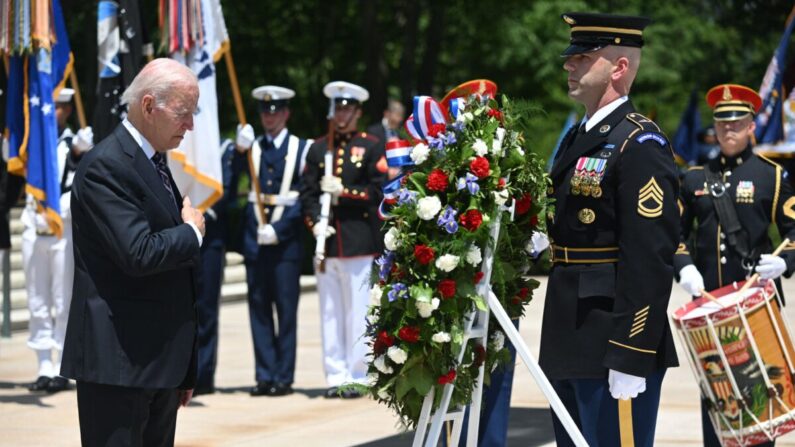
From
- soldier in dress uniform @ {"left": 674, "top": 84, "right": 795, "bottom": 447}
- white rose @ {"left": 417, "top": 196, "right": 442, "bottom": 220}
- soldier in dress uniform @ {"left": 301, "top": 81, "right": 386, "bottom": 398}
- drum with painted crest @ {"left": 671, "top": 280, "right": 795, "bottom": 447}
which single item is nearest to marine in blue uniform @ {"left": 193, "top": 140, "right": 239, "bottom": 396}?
soldier in dress uniform @ {"left": 301, "top": 81, "right": 386, "bottom": 398}

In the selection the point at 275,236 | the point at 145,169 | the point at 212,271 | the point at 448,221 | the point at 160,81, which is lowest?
the point at 212,271

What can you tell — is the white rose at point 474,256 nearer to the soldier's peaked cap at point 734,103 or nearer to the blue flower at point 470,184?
the blue flower at point 470,184

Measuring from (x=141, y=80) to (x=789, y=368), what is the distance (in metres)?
3.56

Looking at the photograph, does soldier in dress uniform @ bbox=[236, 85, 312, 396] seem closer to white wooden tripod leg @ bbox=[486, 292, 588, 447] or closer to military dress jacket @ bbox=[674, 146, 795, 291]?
military dress jacket @ bbox=[674, 146, 795, 291]

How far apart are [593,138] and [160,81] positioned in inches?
65.4

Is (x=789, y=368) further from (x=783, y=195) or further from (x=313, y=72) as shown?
(x=313, y=72)

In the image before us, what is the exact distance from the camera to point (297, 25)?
2814 centimetres

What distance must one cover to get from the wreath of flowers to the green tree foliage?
46.8 ft

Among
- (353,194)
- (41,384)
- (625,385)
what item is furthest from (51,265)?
(625,385)

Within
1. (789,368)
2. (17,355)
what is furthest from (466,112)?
(17,355)

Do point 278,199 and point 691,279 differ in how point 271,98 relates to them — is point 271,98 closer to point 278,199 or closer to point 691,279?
point 278,199

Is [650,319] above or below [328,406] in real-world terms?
above

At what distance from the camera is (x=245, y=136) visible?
10.4m

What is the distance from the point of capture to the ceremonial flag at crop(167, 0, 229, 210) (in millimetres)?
9500
